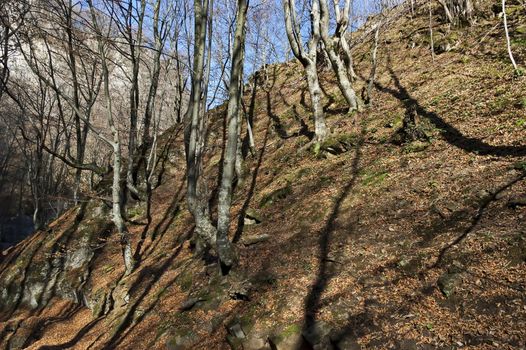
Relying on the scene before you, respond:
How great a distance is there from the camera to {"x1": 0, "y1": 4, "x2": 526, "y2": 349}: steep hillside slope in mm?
5473

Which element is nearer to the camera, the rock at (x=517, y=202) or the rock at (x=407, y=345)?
the rock at (x=407, y=345)

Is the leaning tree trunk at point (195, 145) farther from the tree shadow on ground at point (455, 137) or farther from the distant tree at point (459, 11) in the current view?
the distant tree at point (459, 11)

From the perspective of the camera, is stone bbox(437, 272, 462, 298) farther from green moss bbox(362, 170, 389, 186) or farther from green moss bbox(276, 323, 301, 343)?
green moss bbox(362, 170, 389, 186)

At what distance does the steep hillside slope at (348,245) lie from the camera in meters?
5.47

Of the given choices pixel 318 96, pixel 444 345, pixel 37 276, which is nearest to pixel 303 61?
pixel 318 96

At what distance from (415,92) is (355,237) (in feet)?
26.2

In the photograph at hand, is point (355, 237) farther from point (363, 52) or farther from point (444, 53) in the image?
point (363, 52)

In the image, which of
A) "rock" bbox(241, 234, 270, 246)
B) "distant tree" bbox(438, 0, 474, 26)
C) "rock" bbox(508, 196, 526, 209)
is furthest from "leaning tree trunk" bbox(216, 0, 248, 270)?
"distant tree" bbox(438, 0, 474, 26)

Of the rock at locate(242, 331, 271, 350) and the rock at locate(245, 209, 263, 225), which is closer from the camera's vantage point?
the rock at locate(242, 331, 271, 350)

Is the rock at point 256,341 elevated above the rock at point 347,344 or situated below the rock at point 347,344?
below

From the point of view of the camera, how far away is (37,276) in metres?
15.7

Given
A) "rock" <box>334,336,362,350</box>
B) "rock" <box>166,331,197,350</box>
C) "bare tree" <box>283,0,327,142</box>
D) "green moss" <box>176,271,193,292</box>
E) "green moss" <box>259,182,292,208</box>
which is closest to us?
"rock" <box>334,336,362,350</box>

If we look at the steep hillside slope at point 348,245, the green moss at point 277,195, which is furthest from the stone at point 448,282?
the green moss at point 277,195

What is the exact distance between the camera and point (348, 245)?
24.8 feet
